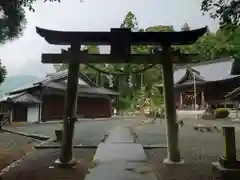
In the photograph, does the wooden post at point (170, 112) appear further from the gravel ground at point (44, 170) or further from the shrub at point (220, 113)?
the shrub at point (220, 113)

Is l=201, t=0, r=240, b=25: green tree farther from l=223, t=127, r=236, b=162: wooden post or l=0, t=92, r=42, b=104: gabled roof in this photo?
l=0, t=92, r=42, b=104: gabled roof

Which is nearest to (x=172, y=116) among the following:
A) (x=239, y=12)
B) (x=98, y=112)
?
(x=239, y=12)

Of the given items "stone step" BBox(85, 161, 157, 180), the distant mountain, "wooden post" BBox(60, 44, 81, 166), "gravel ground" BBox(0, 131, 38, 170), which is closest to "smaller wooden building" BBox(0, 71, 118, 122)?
the distant mountain

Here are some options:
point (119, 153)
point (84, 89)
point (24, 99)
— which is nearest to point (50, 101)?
point (24, 99)

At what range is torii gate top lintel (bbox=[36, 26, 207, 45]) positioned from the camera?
679cm

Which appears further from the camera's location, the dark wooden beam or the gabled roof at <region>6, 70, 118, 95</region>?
the gabled roof at <region>6, 70, 118, 95</region>

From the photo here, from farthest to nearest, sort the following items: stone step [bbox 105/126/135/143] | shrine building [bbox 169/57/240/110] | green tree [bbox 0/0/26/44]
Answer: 1. shrine building [bbox 169/57/240/110]
2. stone step [bbox 105/126/135/143]
3. green tree [bbox 0/0/26/44]

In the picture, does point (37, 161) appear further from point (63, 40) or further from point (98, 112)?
point (98, 112)

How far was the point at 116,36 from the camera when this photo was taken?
6828 mm

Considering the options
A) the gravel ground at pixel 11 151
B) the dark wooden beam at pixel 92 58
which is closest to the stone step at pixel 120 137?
the gravel ground at pixel 11 151

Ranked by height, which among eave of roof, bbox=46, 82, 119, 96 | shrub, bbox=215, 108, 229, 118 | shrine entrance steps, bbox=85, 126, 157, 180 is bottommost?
shrine entrance steps, bbox=85, 126, 157, 180

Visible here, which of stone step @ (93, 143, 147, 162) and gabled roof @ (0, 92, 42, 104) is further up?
gabled roof @ (0, 92, 42, 104)

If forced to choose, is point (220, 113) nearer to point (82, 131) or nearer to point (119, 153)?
point (82, 131)

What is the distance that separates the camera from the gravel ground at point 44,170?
18.4 feet
